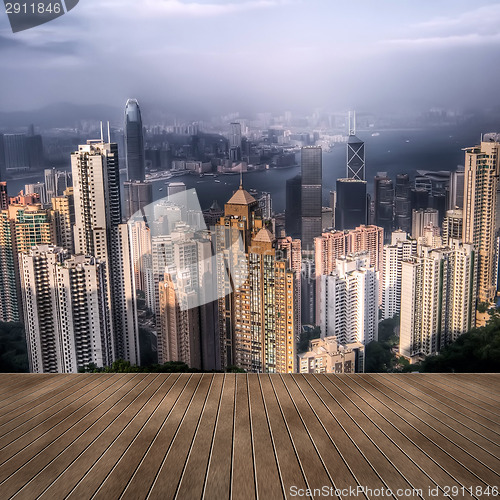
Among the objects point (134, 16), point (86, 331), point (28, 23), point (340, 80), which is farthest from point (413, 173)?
point (28, 23)

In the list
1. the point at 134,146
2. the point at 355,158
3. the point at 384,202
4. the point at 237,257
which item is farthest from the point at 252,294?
the point at 134,146

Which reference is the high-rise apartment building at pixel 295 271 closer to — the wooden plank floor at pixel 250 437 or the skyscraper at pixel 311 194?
the skyscraper at pixel 311 194

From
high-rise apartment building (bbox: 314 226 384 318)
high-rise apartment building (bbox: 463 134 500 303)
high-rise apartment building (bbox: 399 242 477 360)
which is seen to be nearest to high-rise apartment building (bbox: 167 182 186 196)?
high-rise apartment building (bbox: 314 226 384 318)

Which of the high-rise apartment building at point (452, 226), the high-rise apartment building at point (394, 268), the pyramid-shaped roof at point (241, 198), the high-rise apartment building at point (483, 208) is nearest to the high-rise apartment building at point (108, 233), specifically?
the pyramid-shaped roof at point (241, 198)

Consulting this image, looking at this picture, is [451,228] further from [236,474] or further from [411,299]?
[236,474]

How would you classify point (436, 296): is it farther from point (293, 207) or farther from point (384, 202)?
point (293, 207)
